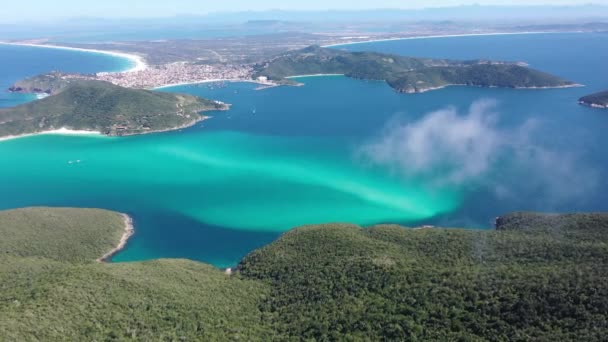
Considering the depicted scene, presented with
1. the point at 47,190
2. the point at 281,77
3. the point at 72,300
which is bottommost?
the point at 47,190

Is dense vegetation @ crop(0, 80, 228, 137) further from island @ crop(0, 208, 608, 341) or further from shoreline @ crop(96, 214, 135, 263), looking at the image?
island @ crop(0, 208, 608, 341)

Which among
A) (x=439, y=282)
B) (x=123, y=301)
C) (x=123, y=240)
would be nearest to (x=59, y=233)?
(x=123, y=240)

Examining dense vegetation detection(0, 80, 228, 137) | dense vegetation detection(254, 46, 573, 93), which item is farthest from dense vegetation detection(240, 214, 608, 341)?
dense vegetation detection(254, 46, 573, 93)

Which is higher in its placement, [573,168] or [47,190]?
[573,168]

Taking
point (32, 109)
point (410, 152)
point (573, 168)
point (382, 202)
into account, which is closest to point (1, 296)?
point (382, 202)

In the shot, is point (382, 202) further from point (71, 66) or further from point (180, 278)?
point (71, 66)

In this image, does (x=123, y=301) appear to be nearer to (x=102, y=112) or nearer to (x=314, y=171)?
(x=314, y=171)

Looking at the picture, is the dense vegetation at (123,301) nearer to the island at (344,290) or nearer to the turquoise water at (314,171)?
the island at (344,290)
